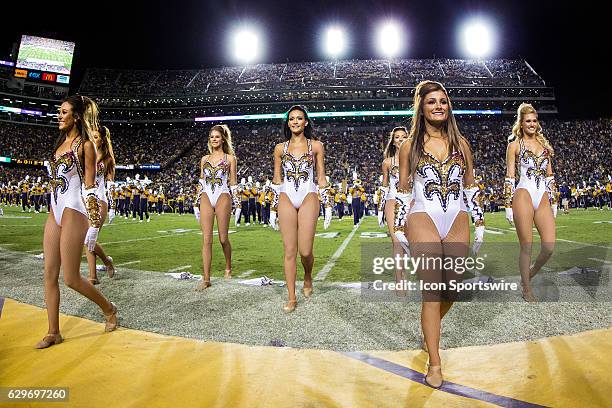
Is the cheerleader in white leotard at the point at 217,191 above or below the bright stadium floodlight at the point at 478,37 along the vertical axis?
below

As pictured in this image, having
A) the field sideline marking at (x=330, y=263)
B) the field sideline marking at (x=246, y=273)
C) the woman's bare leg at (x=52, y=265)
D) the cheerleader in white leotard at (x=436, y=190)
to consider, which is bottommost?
the field sideline marking at (x=246, y=273)

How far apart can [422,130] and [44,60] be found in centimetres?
5825

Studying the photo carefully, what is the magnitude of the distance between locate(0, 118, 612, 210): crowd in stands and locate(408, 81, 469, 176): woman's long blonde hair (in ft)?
107

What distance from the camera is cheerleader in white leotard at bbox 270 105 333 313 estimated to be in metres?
4.86

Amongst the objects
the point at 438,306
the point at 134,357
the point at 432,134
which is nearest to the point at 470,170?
the point at 432,134

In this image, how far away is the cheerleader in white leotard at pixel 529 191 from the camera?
16.2ft

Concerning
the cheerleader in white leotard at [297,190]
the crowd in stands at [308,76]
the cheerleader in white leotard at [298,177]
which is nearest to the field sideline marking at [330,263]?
the cheerleader in white leotard at [297,190]

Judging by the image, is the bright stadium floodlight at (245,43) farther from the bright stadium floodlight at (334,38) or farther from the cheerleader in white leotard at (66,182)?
the cheerleader in white leotard at (66,182)

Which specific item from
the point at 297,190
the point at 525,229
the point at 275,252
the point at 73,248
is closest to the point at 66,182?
the point at 73,248

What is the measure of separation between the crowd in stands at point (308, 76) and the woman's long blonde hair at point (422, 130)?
46640 millimetres

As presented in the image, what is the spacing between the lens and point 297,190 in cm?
503

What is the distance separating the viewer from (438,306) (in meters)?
2.90

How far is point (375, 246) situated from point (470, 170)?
304 inches

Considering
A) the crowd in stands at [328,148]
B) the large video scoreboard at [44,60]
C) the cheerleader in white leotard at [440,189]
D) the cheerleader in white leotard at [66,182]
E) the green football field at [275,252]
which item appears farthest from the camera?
the large video scoreboard at [44,60]
